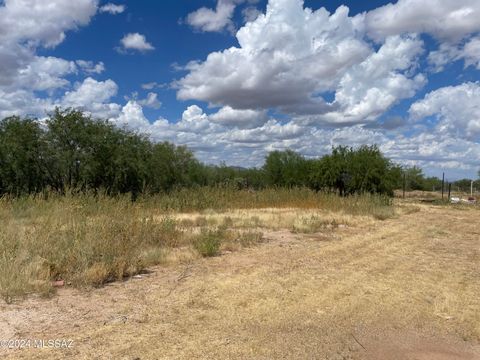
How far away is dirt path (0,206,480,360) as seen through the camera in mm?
4703

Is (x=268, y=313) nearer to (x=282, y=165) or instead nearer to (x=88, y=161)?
(x=88, y=161)

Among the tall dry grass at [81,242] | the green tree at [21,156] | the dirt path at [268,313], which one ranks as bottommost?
the dirt path at [268,313]

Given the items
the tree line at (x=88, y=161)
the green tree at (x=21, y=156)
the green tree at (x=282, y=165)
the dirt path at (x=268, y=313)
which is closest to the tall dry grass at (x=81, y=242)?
the dirt path at (x=268, y=313)

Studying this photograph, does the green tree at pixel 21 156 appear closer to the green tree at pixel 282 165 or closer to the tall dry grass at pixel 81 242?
the tall dry grass at pixel 81 242

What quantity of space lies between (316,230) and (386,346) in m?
9.86

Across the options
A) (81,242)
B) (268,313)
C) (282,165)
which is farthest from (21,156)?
(282,165)

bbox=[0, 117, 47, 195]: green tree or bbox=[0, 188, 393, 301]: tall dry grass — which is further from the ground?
bbox=[0, 117, 47, 195]: green tree

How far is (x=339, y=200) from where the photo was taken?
23469 millimetres

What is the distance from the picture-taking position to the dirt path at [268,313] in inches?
185

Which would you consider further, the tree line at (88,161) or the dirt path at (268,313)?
the tree line at (88,161)

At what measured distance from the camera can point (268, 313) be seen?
5789 mm

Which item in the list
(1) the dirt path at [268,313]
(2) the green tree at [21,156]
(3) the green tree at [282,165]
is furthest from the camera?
(3) the green tree at [282,165]

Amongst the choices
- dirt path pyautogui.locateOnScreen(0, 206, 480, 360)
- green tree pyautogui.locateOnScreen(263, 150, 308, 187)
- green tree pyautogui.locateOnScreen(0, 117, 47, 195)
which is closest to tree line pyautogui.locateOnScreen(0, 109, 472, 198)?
green tree pyautogui.locateOnScreen(0, 117, 47, 195)

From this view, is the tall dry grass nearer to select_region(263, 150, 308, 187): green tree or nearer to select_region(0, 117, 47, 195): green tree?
select_region(0, 117, 47, 195): green tree
